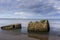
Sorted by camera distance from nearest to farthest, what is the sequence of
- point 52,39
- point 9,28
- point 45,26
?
point 52,39 < point 45,26 < point 9,28

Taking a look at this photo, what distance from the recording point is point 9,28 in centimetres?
2453

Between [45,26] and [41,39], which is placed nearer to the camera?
[41,39]

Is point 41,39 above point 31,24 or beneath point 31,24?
beneath

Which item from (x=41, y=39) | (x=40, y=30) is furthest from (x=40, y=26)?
(x=41, y=39)

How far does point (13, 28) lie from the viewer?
25.1m

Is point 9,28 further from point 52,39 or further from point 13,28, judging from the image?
point 52,39

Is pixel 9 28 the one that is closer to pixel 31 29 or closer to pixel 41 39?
pixel 31 29

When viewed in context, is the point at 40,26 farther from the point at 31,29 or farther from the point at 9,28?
the point at 9,28

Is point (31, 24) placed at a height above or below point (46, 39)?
above

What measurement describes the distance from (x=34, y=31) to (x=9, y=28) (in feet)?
16.0

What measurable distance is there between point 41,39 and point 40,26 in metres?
5.34

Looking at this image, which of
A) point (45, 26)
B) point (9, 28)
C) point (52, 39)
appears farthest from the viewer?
point (9, 28)

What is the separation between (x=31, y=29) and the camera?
21234mm

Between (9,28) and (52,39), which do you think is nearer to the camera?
(52,39)
